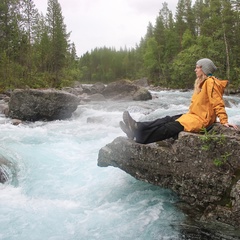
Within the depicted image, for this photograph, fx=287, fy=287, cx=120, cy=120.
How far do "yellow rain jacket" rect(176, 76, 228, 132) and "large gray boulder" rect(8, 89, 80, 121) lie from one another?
1149cm

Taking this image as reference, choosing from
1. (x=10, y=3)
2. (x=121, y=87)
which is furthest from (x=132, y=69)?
(x=121, y=87)

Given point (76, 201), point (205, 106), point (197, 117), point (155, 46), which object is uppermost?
point (155, 46)

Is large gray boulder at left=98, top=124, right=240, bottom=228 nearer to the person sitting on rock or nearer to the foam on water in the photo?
the person sitting on rock

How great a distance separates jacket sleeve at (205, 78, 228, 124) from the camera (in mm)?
4703

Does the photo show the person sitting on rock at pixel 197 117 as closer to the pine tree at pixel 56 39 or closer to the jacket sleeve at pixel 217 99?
the jacket sleeve at pixel 217 99

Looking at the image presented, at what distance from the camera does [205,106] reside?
5031 mm

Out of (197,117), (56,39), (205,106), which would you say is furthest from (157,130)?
(56,39)

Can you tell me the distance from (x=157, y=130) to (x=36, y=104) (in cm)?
1168

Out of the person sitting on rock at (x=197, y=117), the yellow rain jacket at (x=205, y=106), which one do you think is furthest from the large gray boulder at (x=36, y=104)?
the yellow rain jacket at (x=205, y=106)

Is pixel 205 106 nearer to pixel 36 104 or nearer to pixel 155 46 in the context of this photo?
pixel 36 104

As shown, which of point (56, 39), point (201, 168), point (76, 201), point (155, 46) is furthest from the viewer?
point (155, 46)

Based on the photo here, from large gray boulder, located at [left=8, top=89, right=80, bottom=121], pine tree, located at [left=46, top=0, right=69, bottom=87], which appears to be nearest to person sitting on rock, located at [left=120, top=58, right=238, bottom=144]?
large gray boulder, located at [left=8, top=89, right=80, bottom=121]

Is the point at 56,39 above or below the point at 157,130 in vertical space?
above

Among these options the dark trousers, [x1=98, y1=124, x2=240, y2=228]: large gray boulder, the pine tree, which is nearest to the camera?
[x1=98, y1=124, x2=240, y2=228]: large gray boulder
